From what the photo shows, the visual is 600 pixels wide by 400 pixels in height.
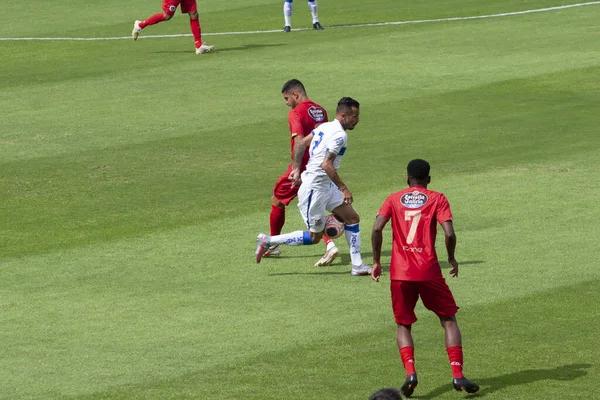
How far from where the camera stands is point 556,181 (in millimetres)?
18562

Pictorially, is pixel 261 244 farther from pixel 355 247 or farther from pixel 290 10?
pixel 290 10

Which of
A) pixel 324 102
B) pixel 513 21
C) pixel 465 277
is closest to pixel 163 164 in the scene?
pixel 324 102

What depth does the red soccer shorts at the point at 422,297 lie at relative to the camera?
10.4m

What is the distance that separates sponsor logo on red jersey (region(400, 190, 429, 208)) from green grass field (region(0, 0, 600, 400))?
5.09ft

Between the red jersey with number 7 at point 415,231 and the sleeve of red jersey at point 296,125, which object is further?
the sleeve of red jersey at point 296,125

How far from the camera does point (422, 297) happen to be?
1049 centimetres

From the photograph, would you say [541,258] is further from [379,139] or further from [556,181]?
[379,139]

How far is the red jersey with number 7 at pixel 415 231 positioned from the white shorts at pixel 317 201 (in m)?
3.89

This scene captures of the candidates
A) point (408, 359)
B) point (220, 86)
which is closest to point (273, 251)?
point (408, 359)

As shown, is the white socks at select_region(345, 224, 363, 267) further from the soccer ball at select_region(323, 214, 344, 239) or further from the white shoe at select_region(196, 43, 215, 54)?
the white shoe at select_region(196, 43, 215, 54)

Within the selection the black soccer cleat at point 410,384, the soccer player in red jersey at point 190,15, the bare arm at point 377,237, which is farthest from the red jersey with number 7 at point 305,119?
the soccer player in red jersey at point 190,15

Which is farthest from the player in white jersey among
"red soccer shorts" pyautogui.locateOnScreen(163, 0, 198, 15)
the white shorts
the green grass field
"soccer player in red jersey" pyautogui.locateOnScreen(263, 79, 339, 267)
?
"red soccer shorts" pyautogui.locateOnScreen(163, 0, 198, 15)

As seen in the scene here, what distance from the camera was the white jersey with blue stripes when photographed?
13.8m

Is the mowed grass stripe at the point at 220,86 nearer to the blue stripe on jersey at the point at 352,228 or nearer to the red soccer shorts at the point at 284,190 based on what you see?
the red soccer shorts at the point at 284,190
